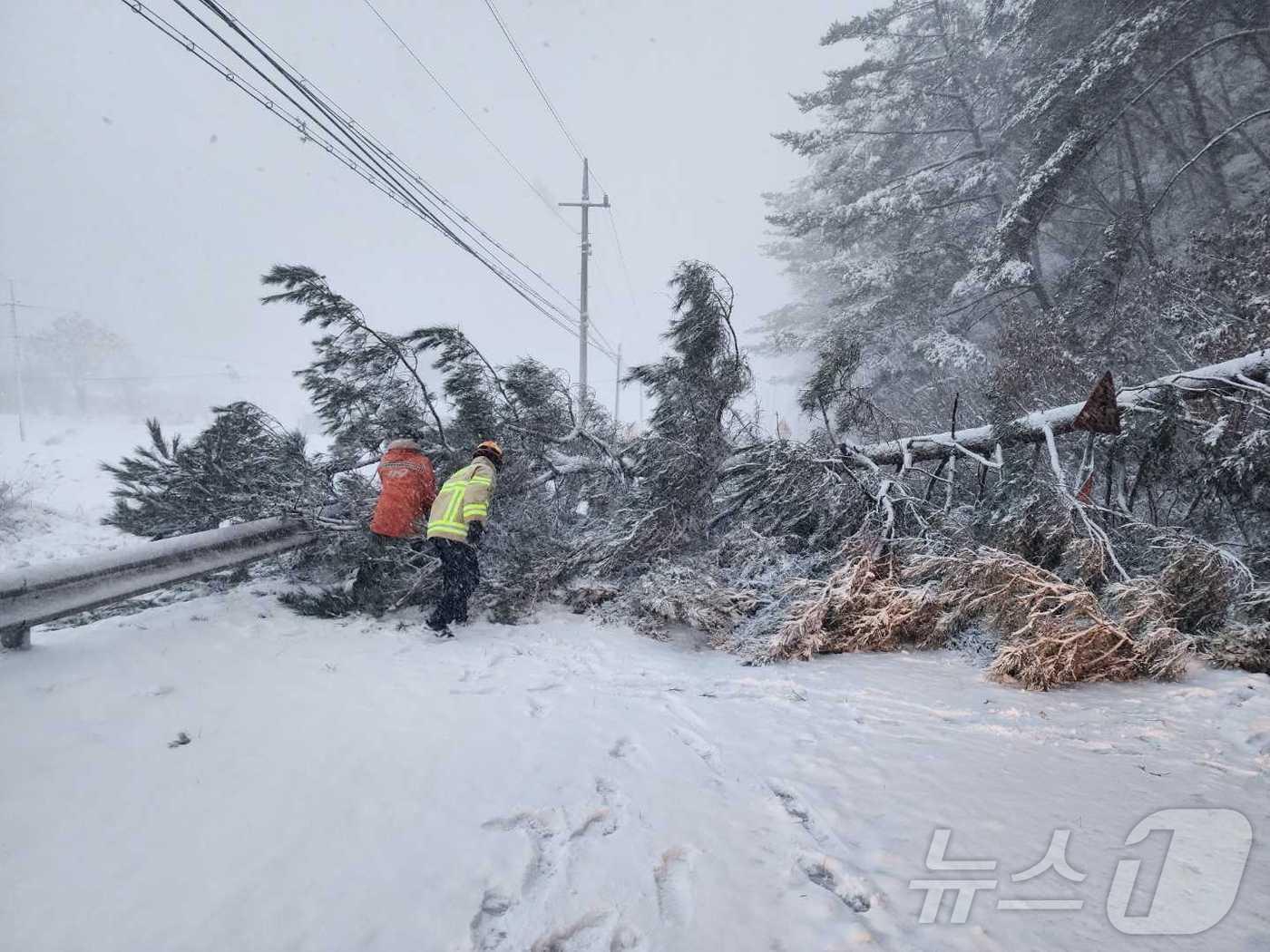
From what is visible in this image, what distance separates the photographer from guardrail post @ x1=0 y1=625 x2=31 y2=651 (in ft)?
10.5

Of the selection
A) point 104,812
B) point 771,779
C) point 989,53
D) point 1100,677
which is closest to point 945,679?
point 1100,677

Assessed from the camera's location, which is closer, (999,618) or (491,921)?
(491,921)

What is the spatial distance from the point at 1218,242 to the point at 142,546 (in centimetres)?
1239

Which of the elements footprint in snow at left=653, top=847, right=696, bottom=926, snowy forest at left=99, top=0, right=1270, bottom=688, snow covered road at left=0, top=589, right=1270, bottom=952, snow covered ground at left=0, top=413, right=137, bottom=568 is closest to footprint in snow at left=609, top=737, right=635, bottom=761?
snow covered road at left=0, top=589, right=1270, bottom=952

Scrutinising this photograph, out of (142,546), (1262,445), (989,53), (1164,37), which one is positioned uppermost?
(989,53)

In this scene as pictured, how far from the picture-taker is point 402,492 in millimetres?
5086

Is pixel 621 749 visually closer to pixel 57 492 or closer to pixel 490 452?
pixel 490 452

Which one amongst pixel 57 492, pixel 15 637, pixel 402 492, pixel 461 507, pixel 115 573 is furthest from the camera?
pixel 57 492

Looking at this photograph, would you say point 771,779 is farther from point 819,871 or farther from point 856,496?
point 856,496

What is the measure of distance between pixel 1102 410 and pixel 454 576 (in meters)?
5.93

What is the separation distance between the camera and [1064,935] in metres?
1.67

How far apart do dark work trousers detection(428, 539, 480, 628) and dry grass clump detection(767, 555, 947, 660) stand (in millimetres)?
2707

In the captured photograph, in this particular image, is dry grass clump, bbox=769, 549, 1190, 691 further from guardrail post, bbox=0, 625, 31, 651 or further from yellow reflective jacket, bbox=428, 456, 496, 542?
guardrail post, bbox=0, 625, 31, 651

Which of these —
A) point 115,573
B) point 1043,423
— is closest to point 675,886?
point 115,573
